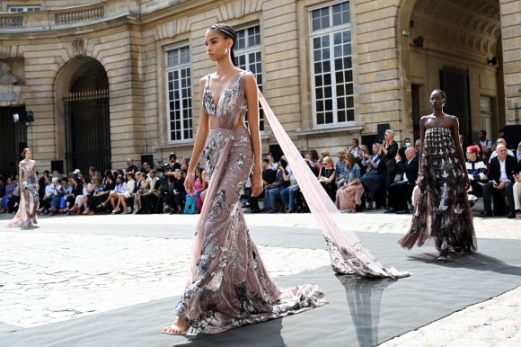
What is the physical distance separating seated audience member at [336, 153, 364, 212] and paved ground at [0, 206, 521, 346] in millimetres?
1509

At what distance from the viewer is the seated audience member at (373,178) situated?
13.8 meters

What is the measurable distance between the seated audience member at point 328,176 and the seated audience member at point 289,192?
0.70 metres

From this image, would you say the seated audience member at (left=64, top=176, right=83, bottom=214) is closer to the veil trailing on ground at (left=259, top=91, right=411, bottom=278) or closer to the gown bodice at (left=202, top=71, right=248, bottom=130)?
the veil trailing on ground at (left=259, top=91, right=411, bottom=278)


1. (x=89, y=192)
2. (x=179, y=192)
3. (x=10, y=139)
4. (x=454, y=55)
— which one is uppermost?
(x=454, y=55)

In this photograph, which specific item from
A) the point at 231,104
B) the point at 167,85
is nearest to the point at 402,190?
the point at 231,104

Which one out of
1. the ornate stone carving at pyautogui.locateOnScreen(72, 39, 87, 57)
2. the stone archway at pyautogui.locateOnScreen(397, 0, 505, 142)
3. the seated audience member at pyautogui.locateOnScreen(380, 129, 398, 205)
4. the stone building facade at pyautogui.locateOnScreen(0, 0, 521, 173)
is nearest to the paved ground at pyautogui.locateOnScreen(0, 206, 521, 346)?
the seated audience member at pyautogui.locateOnScreen(380, 129, 398, 205)

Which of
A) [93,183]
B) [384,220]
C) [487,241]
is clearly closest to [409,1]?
[384,220]

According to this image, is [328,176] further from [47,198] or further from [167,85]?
[47,198]

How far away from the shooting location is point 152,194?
18.5m

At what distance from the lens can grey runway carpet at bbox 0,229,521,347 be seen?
3.72 m

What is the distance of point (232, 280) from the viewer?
Answer: 4043 millimetres

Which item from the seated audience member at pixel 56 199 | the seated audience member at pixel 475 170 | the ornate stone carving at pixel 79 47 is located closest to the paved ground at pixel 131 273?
the seated audience member at pixel 475 170

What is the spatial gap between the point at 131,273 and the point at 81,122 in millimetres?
22116

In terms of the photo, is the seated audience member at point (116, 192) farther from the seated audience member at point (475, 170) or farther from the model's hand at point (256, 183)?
the model's hand at point (256, 183)
